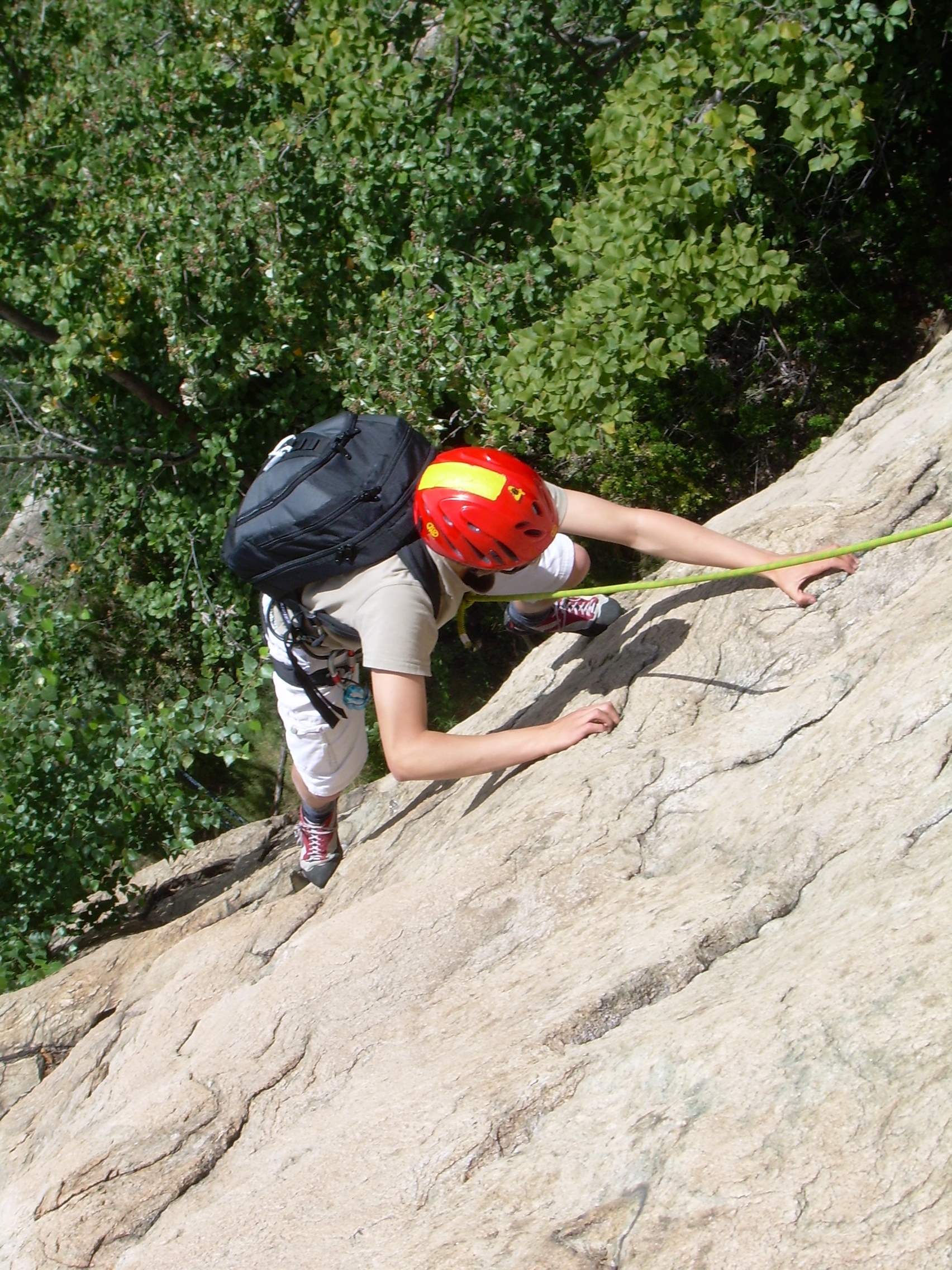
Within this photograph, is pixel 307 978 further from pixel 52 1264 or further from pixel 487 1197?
pixel 487 1197

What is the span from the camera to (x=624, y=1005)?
2330 mm

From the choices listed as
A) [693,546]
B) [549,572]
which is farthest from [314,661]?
[693,546]

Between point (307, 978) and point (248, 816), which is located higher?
point (307, 978)

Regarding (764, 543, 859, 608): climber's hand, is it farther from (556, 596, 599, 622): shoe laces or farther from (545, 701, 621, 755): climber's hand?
(556, 596, 599, 622): shoe laces

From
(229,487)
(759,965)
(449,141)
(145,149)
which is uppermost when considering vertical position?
(145,149)

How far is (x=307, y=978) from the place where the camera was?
3176 millimetres

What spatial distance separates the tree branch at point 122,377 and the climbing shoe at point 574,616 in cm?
423

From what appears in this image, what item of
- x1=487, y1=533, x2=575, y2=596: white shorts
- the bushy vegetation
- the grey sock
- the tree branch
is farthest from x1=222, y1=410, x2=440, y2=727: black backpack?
the tree branch

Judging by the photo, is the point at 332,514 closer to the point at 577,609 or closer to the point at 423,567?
the point at 423,567

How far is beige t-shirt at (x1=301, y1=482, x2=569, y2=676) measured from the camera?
2883mm

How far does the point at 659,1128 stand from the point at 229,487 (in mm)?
5710

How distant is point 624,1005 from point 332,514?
4.85ft

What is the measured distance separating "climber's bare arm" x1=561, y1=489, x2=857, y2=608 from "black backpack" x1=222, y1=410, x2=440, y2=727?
1.74 feet

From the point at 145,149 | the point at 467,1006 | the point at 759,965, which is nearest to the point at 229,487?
the point at 145,149
